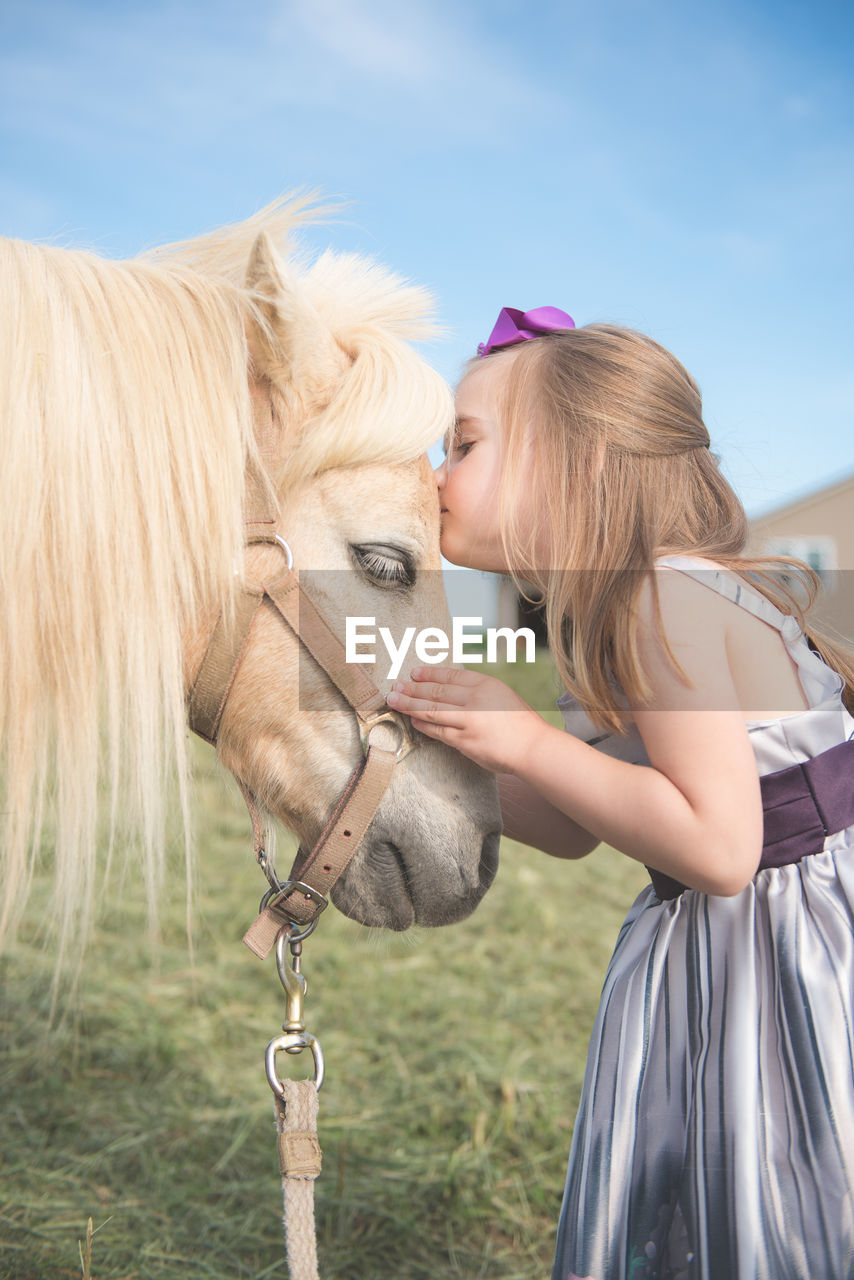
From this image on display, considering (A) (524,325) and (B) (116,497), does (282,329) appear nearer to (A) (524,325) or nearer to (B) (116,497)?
(B) (116,497)

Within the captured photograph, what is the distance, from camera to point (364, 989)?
3.15m

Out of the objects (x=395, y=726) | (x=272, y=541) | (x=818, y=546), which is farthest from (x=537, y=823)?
(x=818, y=546)

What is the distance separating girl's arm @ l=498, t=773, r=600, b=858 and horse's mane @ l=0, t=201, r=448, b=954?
0.66 metres

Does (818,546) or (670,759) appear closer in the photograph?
(670,759)

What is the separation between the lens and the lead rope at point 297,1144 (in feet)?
3.86

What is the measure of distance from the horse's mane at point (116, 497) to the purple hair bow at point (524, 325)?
1.18 feet

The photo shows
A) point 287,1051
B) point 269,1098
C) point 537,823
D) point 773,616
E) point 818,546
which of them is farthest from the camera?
point 818,546

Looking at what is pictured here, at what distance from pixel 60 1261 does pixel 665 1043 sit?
1280mm

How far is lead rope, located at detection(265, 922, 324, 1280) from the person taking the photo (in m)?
1.18

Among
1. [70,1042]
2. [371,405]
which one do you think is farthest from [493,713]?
[70,1042]

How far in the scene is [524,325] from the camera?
1.81 meters

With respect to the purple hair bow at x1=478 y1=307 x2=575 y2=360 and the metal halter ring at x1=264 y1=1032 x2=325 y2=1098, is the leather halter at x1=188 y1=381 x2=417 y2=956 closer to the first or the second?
the metal halter ring at x1=264 y1=1032 x2=325 y2=1098

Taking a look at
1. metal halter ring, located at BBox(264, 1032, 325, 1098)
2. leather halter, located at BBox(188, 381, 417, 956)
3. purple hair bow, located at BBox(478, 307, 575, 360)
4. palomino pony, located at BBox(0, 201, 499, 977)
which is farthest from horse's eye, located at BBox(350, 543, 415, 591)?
metal halter ring, located at BBox(264, 1032, 325, 1098)

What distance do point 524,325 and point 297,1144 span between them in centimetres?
146
